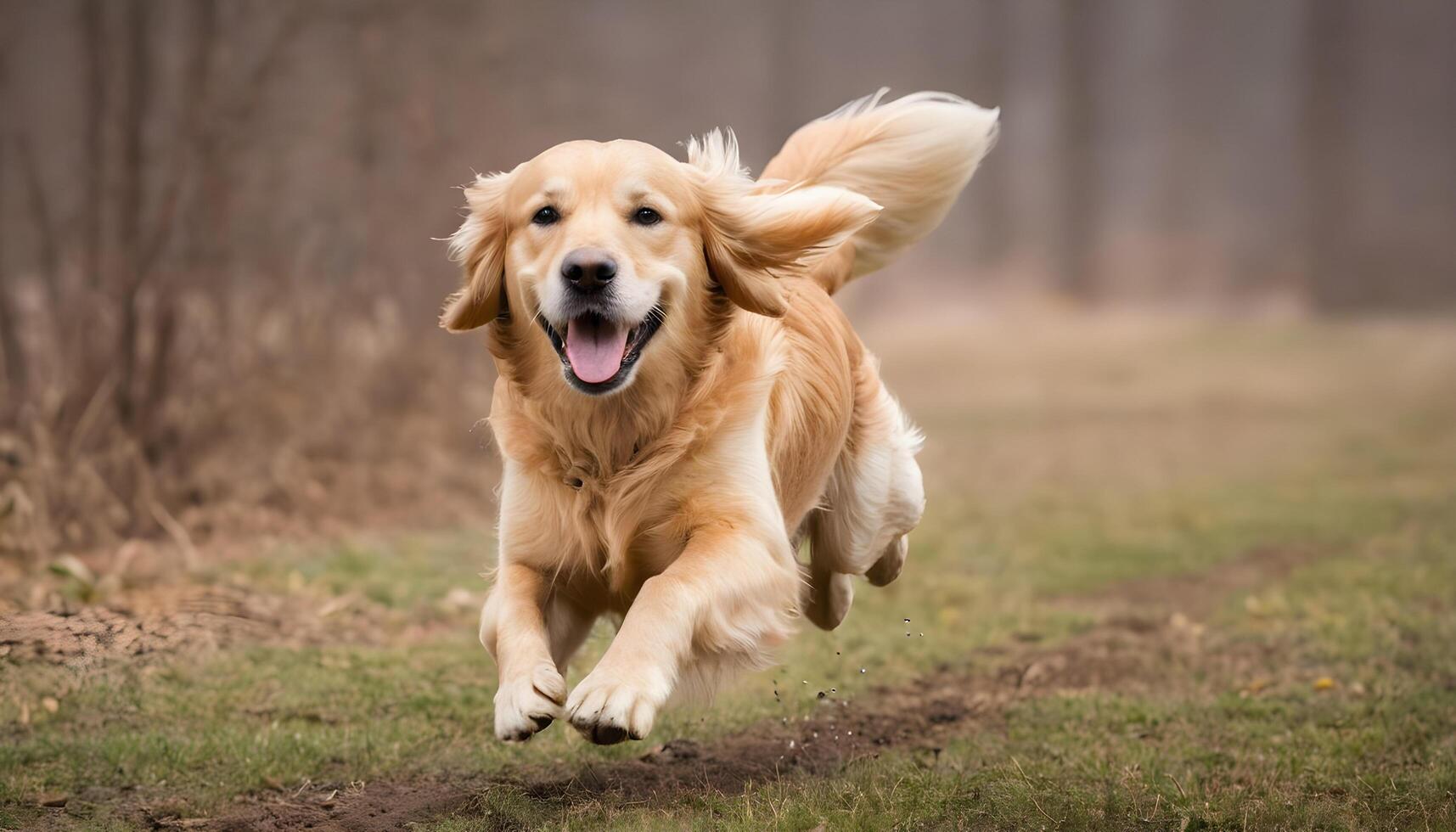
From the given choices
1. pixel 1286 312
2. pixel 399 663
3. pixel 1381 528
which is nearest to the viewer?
pixel 399 663

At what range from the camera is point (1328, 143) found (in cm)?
2230

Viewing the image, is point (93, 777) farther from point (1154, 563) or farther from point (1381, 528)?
point (1381, 528)

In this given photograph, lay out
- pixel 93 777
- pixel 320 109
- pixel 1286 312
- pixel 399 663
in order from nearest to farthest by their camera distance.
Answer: pixel 93 777 → pixel 399 663 → pixel 320 109 → pixel 1286 312

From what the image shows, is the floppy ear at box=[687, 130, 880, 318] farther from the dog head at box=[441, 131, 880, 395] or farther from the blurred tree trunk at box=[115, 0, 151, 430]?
the blurred tree trunk at box=[115, 0, 151, 430]

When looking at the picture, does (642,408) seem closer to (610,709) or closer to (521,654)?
(521,654)

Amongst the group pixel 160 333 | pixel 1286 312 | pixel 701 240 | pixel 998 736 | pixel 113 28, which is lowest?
pixel 1286 312

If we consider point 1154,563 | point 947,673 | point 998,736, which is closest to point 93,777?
point 998,736

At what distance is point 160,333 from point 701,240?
4.86m

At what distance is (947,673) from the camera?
17.2 feet

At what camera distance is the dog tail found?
4629 millimetres

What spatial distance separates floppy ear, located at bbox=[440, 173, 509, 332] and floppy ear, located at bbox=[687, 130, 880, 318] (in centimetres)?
53

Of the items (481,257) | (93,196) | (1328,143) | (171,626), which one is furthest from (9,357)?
(1328,143)

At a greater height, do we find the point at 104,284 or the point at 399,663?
Result: the point at 104,284

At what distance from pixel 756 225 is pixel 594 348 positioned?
0.62 meters
